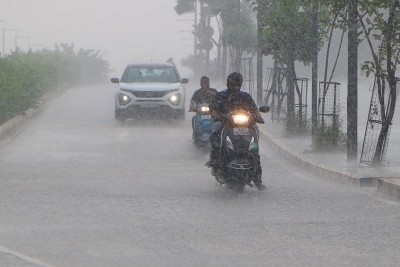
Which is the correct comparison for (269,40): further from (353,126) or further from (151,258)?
(151,258)

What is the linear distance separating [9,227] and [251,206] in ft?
9.74

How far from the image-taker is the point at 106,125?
2439cm

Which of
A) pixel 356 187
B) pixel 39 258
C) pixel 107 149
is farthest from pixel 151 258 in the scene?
pixel 107 149

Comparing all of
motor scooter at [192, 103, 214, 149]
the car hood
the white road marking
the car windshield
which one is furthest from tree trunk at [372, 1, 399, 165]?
the car windshield

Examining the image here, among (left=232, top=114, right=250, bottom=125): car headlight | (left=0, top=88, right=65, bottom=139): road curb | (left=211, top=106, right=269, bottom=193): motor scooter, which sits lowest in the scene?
(left=0, top=88, right=65, bottom=139): road curb

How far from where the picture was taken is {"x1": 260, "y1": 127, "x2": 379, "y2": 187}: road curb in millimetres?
12461

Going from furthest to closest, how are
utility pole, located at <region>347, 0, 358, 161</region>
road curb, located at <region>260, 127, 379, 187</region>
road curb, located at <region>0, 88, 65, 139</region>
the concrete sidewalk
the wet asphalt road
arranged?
road curb, located at <region>0, 88, 65, 139</region>
utility pole, located at <region>347, 0, 358, 161</region>
road curb, located at <region>260, 127, 379, 187</region>
the concrete sidewalk
the wet asphalt road

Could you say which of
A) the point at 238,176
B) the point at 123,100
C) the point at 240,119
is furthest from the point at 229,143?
the point at 123,100

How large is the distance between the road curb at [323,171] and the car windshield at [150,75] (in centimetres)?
819

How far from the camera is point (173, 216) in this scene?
9852 millimetres

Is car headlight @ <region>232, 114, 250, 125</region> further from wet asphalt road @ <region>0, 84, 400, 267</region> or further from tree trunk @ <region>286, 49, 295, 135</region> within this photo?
tree trunk @ <region>286, 49, 295, 135</region>

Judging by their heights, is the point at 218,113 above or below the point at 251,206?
above

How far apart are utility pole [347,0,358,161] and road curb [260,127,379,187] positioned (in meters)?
0.71

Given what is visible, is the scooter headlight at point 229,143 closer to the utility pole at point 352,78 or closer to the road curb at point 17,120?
the utility pole at point 352,78
